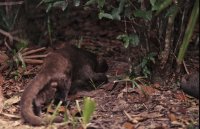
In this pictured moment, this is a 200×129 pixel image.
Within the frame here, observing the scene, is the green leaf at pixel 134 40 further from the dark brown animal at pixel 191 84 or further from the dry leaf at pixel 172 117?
the dry leaf at pixel 172 117

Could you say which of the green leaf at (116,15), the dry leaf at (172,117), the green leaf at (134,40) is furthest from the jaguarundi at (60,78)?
the dry leaf at (172,117)

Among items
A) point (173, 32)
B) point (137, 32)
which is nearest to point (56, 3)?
point (137, 32)

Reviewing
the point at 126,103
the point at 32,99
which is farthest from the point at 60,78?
the point at 126,103

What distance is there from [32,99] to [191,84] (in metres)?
1.57

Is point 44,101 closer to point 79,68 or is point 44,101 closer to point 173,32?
point 79,68

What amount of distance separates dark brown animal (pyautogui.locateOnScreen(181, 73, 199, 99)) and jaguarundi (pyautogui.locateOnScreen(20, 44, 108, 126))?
3.48 ft

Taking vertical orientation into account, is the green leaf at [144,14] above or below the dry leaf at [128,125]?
above

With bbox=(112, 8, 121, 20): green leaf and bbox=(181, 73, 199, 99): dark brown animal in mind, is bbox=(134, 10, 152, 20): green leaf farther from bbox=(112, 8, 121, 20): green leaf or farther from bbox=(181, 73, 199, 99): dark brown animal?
bbox=(181, 73, 199, 99): dark brown animal

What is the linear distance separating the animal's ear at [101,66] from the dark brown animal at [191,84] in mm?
1299

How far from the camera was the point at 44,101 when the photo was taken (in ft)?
16.1

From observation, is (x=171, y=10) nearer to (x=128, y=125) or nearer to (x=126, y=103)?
(x=126, y=103)

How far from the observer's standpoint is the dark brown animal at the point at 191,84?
4602mm

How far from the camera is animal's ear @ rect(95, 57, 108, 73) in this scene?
5824 mm

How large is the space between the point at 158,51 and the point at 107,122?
112cm
